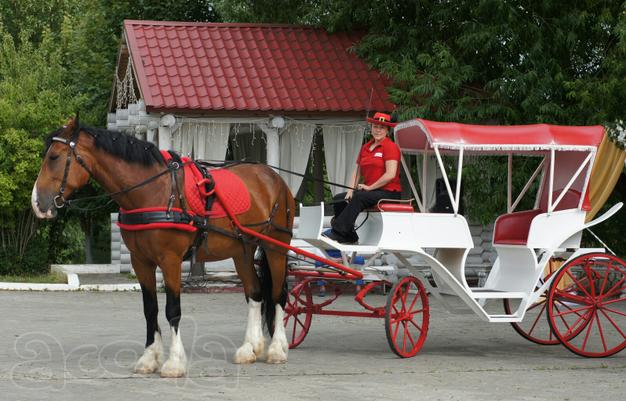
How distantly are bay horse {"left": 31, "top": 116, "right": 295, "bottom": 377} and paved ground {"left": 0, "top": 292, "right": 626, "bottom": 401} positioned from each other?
0.31 m

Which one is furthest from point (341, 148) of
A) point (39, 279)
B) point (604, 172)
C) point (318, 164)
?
point (39, 279)

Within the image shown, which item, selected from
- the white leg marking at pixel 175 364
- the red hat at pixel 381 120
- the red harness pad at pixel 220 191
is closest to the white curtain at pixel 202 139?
the red hat at pixel 381 120

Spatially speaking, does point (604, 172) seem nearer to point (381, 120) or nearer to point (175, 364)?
point (381, 120)

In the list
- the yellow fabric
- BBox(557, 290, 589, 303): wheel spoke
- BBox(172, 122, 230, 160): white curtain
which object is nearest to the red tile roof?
BBox(172, 122, 230, 160): white curtain

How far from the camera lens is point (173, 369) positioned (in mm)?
9703

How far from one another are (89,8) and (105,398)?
80.1 ft

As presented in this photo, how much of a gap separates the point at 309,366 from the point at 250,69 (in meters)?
10.8

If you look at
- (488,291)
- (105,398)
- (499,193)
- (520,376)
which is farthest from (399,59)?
(105,398)

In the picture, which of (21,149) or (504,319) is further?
(21,149)

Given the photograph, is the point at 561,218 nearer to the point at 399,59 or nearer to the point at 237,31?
the point at 399,59

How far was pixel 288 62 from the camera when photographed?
20828 mm

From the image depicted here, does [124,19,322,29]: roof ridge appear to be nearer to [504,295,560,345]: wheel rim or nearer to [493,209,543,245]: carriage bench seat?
[504,295,560,345]: wheel rim

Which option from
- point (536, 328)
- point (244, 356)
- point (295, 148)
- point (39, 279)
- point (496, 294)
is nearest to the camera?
point (244, 356)

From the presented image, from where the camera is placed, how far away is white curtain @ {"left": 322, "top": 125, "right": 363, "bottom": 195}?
800 inches
